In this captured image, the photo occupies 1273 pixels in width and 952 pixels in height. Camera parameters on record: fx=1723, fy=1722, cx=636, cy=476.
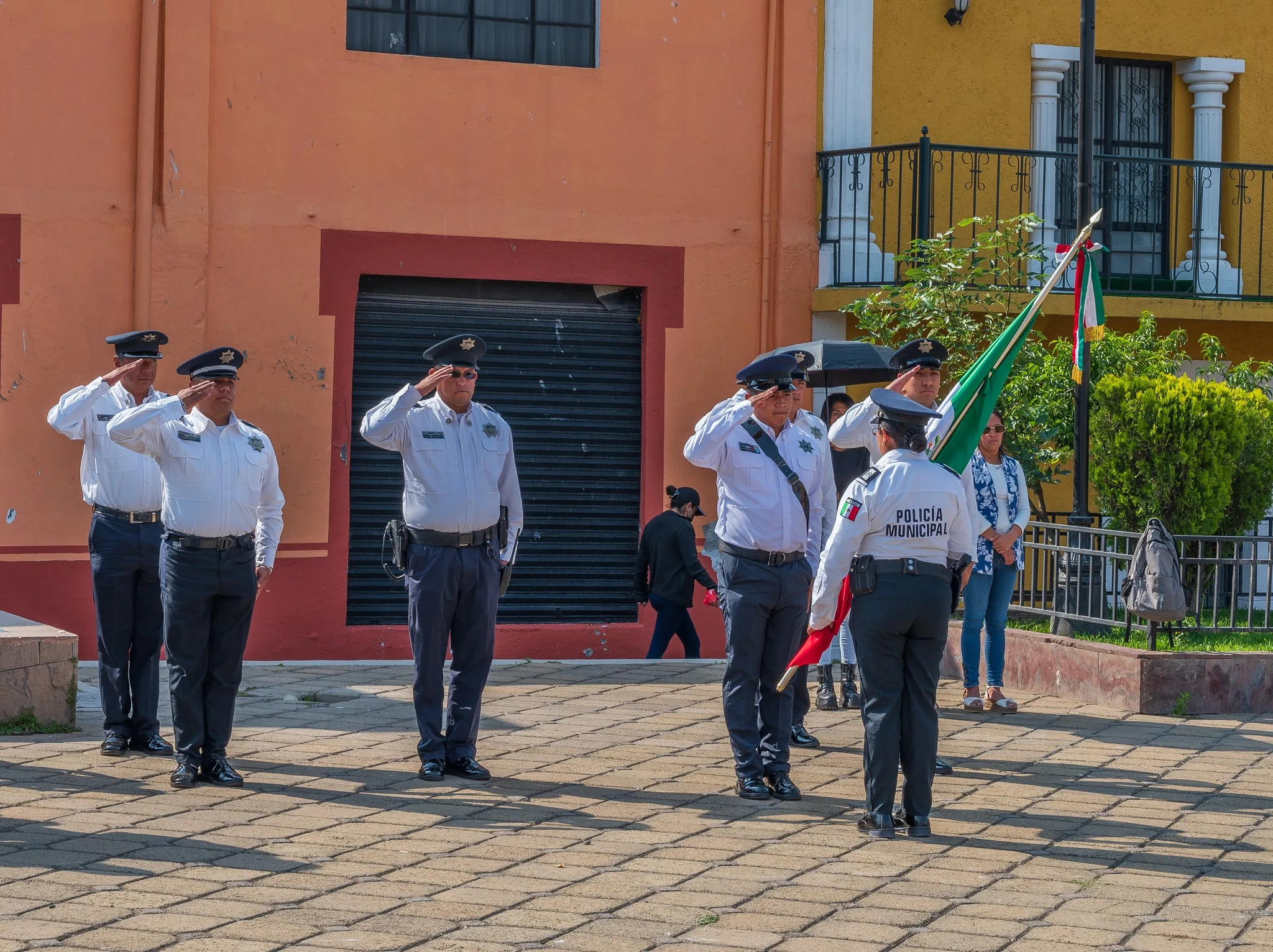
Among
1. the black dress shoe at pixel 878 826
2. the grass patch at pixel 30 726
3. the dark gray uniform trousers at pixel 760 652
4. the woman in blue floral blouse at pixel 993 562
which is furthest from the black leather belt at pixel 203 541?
the woman in blue floral blouse at pixel 993 562

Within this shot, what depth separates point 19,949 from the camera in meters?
5.18

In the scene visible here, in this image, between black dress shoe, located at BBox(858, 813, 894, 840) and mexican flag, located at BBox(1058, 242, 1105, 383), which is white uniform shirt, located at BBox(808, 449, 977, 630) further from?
mexican flag, located at BBox(1058, 242, 1105, 383)

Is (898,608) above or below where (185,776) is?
above

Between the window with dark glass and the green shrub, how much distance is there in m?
4.87

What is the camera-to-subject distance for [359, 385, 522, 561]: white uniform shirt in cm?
808

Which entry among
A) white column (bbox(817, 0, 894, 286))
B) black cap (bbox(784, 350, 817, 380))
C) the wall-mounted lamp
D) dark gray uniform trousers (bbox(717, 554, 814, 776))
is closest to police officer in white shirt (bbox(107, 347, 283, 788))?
dark gray uniform trousers (bbox(717, 554, 814, 776))

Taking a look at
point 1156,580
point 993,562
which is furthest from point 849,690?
point 1156,580

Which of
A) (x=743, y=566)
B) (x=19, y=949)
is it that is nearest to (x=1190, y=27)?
(x=743, y=566)

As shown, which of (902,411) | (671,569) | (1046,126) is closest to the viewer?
(902,411)

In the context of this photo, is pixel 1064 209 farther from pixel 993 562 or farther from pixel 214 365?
pixel 214 365

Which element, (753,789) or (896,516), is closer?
(896,516)

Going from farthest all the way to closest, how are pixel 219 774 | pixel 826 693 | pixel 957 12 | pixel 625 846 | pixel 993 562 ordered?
pixel 957 12 < pixel 826 693 < pixel 993 562 < pixel 219 774 < pixel 625 846

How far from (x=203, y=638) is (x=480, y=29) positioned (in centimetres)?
683

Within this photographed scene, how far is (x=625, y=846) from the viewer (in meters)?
6.78
